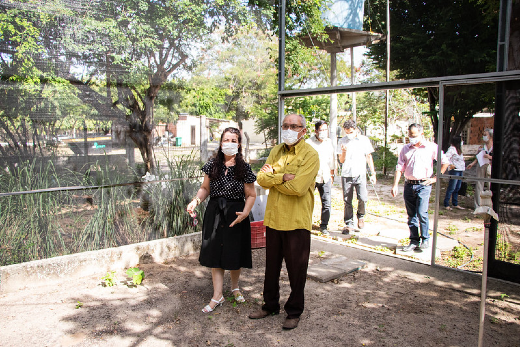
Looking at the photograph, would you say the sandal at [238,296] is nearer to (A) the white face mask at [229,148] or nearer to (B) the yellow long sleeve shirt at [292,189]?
(B) the yellow long sleeve shirt at [292,189]

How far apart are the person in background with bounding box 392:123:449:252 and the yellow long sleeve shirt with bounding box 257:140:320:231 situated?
273 centimetres

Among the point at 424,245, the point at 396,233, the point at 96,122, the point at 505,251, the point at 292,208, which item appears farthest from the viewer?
the point at 396,233

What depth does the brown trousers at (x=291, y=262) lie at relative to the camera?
11.4 ft

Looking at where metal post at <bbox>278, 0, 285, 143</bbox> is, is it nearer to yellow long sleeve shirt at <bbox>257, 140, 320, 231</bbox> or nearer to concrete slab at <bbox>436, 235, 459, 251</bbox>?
yellow long sleeve shirt at <bbox>257, 140, 320, 231</bbox>

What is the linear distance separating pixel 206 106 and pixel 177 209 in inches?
68.2

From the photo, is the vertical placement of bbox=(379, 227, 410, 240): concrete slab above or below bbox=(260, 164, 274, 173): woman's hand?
below

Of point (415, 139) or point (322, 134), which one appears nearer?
point (415, 139)

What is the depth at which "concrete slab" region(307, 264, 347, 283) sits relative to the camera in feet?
15.7

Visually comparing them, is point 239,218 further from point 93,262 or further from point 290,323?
point 93,262

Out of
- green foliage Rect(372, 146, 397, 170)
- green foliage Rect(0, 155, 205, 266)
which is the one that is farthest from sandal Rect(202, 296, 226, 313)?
green foliage Rect(372, 146, 397, 170)

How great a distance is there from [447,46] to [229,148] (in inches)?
119

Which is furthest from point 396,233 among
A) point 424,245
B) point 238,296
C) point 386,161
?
point 386,161

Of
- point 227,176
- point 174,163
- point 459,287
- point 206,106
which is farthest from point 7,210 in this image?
point 459,287

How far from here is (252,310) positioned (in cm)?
396
